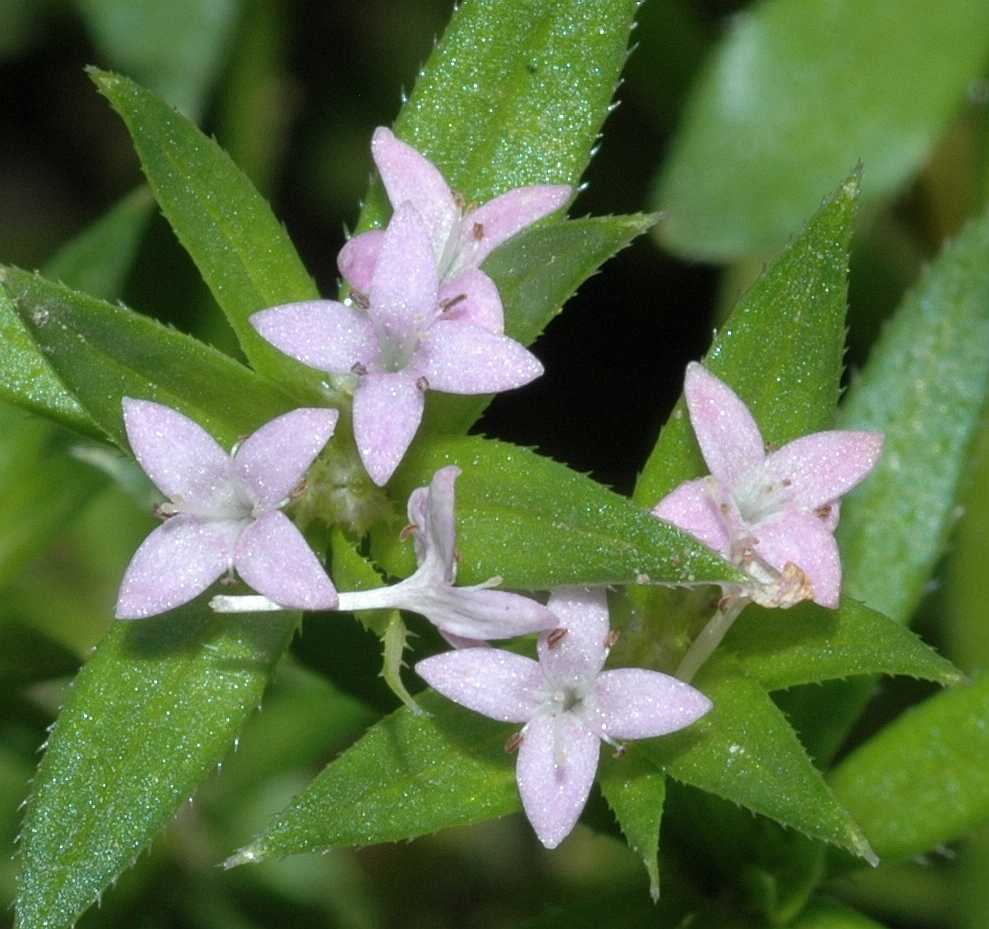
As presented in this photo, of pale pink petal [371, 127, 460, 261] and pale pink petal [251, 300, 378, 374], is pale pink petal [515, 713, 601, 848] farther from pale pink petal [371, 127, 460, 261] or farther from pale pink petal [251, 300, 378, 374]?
pale pink petal [371, 127, 460, 261]

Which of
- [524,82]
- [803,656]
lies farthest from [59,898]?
[524,82]

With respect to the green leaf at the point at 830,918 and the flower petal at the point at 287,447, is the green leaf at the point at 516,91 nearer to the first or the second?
the flower petal at the point at 287,447

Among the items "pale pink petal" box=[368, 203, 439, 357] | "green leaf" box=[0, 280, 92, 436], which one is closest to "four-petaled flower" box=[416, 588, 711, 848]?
"pale pink petal" box=[368, 203, 439, 357]

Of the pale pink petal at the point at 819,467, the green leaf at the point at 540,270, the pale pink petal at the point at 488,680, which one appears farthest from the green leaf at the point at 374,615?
the pale pink petal at the point at 819,467

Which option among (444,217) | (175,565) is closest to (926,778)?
(444,217)

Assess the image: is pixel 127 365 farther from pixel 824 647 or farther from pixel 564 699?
pixel 824 647

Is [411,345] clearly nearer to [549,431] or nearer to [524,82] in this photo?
[524,82]
